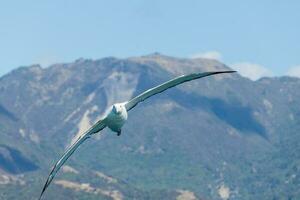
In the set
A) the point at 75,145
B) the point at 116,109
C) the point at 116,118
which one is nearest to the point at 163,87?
the point at 116,118

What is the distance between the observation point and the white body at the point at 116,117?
4541 centimetres

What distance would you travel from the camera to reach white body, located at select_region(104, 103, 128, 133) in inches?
1788

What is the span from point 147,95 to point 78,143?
4984mm

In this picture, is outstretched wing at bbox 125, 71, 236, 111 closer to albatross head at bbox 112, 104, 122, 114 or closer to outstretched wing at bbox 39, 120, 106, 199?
outstretched wing at bbox 39, 120, 106, 199

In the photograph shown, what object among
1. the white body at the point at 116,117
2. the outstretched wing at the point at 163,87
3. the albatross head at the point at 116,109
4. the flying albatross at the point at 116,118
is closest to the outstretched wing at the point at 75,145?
the flying albatross at the point at 116,118

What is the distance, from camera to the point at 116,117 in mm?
45938

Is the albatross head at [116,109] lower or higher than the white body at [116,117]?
higher

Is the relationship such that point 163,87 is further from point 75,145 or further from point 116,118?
point 75,145

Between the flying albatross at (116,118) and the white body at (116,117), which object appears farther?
the flying albatross at (116,118)

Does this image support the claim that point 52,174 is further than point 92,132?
No

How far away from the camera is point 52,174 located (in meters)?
45.9

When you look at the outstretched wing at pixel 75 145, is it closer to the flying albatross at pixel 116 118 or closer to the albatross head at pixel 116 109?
the flying albatross at pixel 116 118

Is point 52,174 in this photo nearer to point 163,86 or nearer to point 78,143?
point 78,143

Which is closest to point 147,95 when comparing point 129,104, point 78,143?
point 129,104
